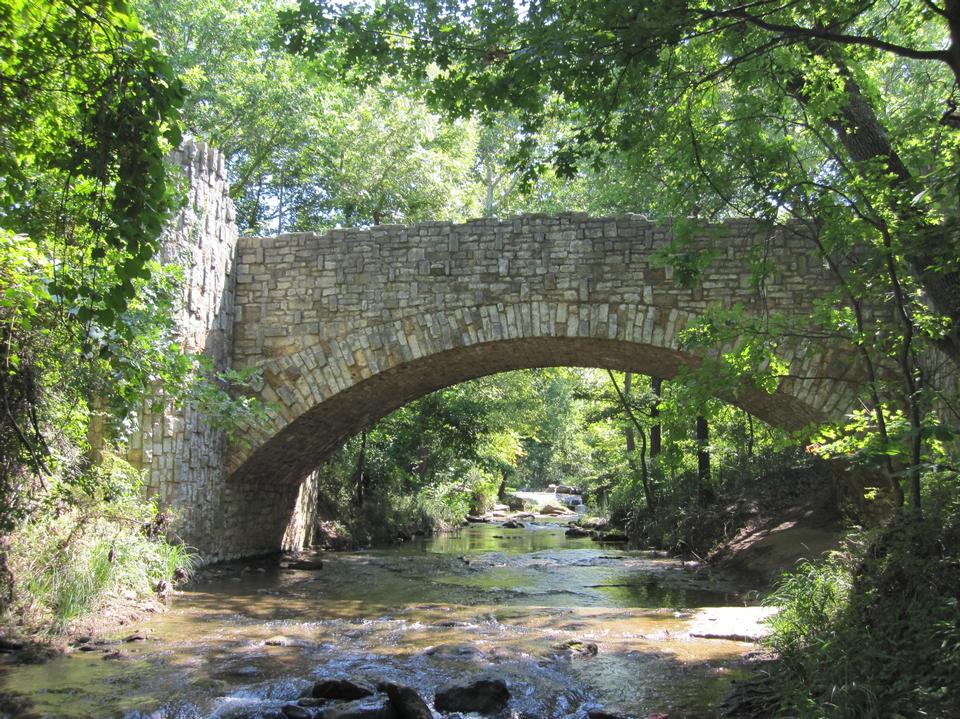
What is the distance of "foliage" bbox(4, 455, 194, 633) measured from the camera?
504cm

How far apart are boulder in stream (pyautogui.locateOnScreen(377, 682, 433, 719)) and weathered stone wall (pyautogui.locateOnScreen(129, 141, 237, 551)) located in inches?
180

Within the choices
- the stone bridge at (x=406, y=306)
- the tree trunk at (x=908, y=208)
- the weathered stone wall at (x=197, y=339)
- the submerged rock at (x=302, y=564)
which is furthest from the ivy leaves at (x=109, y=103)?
the submerged rock at (x=302, y=564)

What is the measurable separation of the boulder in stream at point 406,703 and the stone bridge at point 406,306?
472cm

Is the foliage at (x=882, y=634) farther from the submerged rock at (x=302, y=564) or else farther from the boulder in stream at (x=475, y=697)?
the submerged rock at (x=302, y=564)

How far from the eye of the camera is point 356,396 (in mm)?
9055

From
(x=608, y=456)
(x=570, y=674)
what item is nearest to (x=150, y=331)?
(x=570, y=674)

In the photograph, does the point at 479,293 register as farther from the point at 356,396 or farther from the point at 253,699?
the point at 253,699

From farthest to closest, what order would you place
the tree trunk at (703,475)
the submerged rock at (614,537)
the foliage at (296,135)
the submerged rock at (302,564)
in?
the submerged rock at (614,537)
the foliage at (296,135)
the tree trunk at (703,475)
the submerged rock at (302,564)

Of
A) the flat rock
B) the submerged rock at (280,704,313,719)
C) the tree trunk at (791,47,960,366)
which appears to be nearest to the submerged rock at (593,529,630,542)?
the flat rock

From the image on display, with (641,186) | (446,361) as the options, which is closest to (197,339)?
(446,361)

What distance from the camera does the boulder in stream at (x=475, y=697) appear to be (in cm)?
394

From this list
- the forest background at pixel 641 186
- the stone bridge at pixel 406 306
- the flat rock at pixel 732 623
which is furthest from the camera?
the stone bridge at pixel 406 306

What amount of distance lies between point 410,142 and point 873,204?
11.9m

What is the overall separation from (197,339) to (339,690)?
5080 mm
